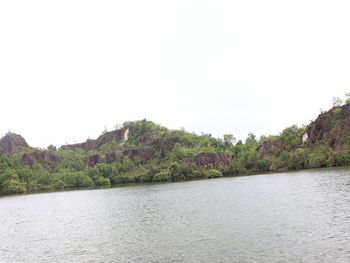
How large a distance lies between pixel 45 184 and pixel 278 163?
5058 inches

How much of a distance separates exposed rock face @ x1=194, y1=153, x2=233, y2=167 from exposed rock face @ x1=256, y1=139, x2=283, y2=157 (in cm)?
1938

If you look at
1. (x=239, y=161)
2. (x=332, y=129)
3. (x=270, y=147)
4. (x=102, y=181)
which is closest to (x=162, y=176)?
(x=102, y=181)

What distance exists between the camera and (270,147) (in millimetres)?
155375

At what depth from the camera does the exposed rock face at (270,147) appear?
497 feet

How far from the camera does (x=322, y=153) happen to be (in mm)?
117375

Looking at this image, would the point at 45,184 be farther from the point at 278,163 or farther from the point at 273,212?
the point at 273,212

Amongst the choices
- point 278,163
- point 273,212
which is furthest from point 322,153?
point 273,212

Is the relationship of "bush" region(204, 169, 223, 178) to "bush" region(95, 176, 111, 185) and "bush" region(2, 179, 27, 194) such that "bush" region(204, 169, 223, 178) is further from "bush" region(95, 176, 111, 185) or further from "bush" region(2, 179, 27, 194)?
"bush" region(2, 179, 27, 194)

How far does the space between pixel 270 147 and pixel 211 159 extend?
3221 cm

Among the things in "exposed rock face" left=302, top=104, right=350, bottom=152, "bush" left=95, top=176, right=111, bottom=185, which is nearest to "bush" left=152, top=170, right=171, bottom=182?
"bush" left=95, top=176, right=111, bottom=185

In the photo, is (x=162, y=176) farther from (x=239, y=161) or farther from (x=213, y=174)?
(x=239, y=161)

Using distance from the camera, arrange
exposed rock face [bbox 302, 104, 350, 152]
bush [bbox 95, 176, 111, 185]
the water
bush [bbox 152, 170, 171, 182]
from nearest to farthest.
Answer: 1. the water
2. exposed rock face [bbox 302, 104, 350, 152]
3. bush [bbox 152, 170, 171, 182]
4. bush [bbox 95, 176, 111, 185]

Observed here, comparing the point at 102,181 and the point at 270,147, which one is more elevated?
the point at 270,147

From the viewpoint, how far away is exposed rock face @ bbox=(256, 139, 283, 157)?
151500 millimetres
